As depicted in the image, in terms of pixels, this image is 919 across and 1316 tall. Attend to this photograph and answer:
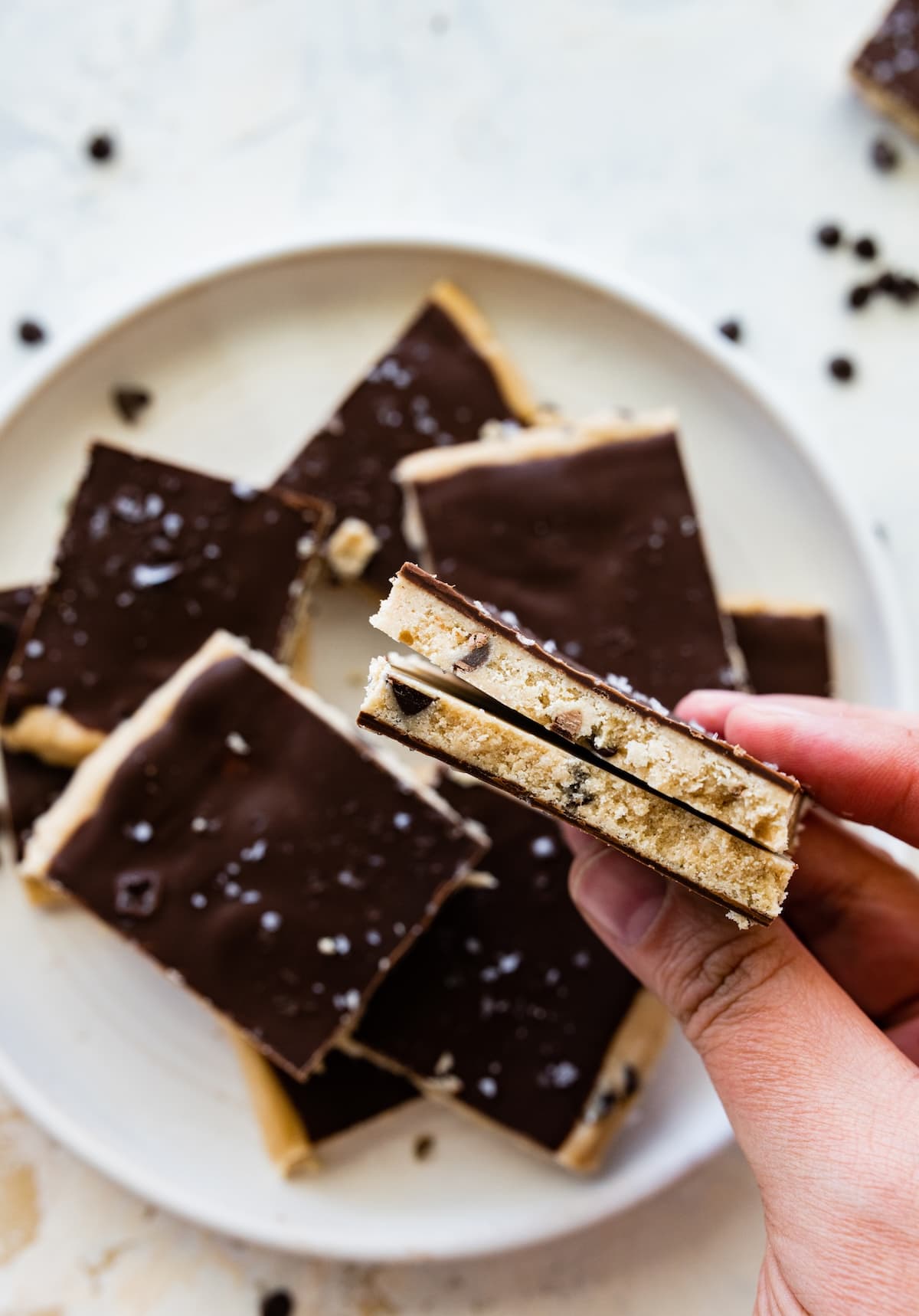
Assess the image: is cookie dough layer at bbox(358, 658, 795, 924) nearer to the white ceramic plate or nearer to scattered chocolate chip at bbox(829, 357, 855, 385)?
the white ceramic plate

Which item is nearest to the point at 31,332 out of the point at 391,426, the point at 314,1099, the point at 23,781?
the point at 391,426

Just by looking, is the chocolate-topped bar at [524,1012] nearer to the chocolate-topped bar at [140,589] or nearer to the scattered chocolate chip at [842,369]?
the chocolate-topped bar at [140,589]

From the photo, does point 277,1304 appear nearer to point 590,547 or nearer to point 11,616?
point 11,616

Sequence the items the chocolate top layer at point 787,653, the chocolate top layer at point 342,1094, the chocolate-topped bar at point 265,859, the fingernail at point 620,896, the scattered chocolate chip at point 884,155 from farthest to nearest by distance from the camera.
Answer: the scattered chocolate chip at point 884,155, the chocolate top layer at point 787,653, the chocolate top layer at point 342,1094, the chocolate-topped bar at point 265,859, the fingernail at point 620,896

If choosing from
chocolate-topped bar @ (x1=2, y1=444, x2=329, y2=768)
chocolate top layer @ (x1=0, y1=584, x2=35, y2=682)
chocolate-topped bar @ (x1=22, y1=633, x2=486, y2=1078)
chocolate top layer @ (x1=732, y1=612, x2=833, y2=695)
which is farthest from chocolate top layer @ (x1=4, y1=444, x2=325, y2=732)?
chocolate top layer @ (x1=732, y1=612, x2=833, y2=695)

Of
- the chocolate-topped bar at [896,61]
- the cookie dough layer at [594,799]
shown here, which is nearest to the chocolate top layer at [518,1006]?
the cookie dough layer at [594,799]

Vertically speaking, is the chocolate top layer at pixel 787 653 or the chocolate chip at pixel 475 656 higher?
the chocolate chip at pixel 475 656
